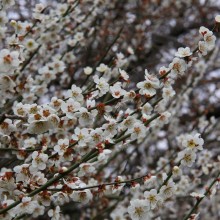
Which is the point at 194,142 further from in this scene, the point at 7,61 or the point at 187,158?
the point at 7,61

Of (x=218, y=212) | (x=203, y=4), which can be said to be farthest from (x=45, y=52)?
(x=203, y=4)

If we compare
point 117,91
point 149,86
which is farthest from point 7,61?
point 149,86

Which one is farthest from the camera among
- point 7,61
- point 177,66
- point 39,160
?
point 177,66

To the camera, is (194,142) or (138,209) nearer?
(138,209)

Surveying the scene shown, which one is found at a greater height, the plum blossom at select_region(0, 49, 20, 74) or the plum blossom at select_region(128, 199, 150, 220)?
the plum blossom at select_region(0, 49, 20, 74)

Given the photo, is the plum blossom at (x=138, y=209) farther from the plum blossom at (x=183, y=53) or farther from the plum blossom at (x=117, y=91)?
the plum blossom at (x=183, y=53)

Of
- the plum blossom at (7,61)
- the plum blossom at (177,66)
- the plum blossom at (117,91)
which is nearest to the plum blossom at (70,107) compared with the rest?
the plum blossom at (117,91)

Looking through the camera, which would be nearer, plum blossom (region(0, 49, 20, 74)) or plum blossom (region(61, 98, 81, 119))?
plum blossom (region(0, 49, 20, 74))

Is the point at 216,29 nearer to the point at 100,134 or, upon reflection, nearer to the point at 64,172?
the point at 100,134

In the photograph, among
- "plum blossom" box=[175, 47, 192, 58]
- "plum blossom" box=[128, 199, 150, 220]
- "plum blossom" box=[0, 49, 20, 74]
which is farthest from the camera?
"plum blossom" box=[175, 47, 192, 58]

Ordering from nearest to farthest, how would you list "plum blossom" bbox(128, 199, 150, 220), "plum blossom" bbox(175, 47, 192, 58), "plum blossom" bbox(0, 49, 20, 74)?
"plum blossom" bbox(0, 49, 20, 74) → "plum blossom" bbox(128, 199, 150, 220) → "plum blossom" bbox(175, 47, 192, 58)

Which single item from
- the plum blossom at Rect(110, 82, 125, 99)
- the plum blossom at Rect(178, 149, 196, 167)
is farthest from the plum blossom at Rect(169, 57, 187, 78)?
the plum blossom at Rect(178, 149, 196, 167)

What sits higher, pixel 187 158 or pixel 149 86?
pixel 149 86

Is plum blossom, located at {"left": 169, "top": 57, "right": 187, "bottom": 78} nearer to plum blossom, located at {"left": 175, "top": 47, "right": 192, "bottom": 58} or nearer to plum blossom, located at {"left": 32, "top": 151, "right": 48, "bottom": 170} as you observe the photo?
plum blossom, located at {"left": 175, "top": 47, "right": 192, "bottom": 58}
